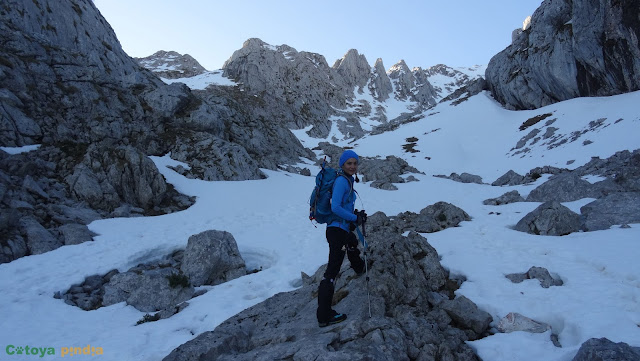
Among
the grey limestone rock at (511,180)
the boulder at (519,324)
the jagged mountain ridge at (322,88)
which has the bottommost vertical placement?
the grey limestone rock at (511,180)

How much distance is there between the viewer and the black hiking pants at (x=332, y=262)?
244 inches

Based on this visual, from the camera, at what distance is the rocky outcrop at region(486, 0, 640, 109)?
38938mm

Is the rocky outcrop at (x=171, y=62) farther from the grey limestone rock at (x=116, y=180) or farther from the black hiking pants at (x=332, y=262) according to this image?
the black hiking pants at (x=332, y=262)

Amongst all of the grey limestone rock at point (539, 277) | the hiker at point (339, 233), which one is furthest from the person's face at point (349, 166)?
the grey limestone rock at point (539, 277)

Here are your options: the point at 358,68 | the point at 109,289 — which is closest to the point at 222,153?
the point at 109,289

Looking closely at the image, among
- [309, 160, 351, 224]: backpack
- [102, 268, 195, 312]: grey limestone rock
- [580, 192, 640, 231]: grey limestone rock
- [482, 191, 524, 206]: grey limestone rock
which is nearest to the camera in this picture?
[309, 160, 351, 224]: backpack

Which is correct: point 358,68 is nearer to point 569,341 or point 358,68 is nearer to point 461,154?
point 461,154

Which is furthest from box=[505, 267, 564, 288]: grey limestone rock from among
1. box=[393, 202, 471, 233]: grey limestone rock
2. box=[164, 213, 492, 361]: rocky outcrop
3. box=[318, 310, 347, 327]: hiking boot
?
box=[393, 202, 471, 233]: grey limestone rock

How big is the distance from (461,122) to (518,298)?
70.4 metres

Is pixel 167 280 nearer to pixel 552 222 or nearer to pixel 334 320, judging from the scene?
pixel 334 320

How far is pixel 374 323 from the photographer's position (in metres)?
5.73

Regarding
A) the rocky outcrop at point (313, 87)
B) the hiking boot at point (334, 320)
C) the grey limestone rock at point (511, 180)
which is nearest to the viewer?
the hiking boot at point (334, 320)

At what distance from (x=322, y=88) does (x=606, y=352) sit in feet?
461

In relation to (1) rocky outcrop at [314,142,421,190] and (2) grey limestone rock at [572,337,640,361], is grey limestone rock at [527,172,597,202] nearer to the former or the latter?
(1) rocky outcrop at [314,142,421,190]
